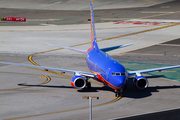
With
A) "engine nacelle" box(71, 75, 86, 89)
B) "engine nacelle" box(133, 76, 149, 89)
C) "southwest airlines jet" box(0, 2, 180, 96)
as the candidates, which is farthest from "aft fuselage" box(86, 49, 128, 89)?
"engine nacelle" box(133, 76, 149, 89)

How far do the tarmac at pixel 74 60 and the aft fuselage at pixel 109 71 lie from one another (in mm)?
2249

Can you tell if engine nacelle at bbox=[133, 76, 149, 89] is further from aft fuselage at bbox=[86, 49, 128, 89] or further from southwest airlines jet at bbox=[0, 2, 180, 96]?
aft fuselage at bbox=[86, 49, 128, 89]

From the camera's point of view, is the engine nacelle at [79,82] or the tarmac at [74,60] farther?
the engine nacelle at [79,82]

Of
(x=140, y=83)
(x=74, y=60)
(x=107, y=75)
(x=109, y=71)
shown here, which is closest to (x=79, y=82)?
(x=107, y=75)

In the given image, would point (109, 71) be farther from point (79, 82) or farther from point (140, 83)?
point (140, 83)

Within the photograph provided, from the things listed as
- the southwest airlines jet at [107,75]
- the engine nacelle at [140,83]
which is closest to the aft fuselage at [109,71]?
the southwest airlines jet at [107,75]

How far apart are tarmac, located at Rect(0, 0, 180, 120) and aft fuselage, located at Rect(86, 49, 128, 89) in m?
2.25

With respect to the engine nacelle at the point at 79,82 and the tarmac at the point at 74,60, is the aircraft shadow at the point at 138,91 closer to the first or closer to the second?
the tarmac at the point at 74,60

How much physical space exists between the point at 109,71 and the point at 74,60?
1072 inches

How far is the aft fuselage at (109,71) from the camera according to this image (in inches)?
1572

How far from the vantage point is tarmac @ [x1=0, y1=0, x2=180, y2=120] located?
37656mm

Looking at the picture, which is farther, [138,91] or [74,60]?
[74,60]

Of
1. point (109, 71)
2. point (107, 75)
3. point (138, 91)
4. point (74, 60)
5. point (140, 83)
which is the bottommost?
point (138, 91)

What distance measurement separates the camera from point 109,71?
1614 inches
